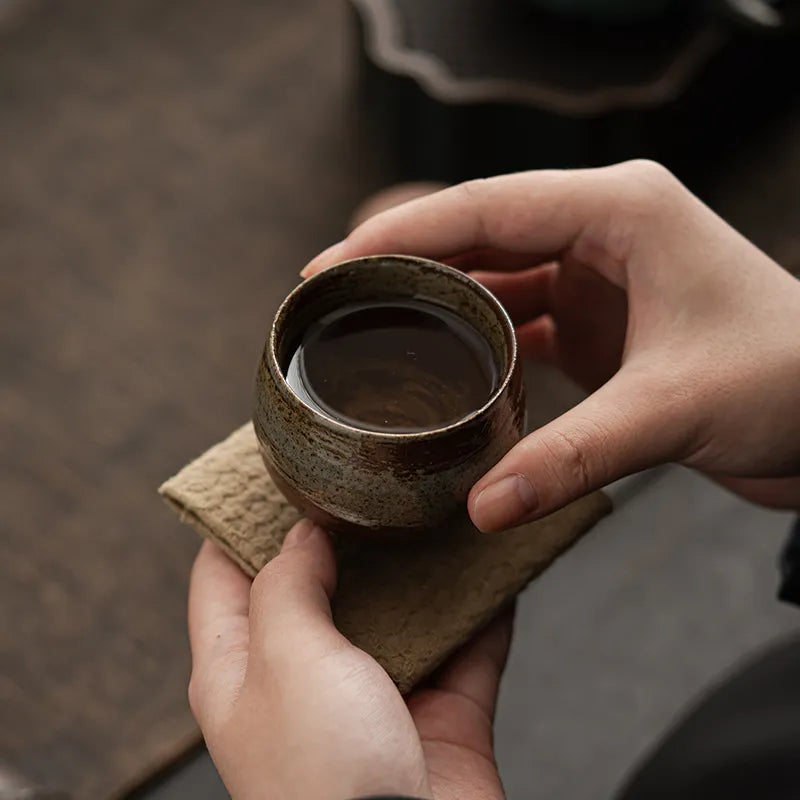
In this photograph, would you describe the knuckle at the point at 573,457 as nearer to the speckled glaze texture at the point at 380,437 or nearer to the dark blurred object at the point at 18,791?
the speckled glaze texture at the point at 380,437

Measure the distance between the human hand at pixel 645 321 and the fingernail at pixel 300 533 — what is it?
0.50 feet

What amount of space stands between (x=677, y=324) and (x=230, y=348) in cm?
91

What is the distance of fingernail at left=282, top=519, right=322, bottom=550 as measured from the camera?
81 centimetres

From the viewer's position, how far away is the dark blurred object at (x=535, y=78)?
148cm

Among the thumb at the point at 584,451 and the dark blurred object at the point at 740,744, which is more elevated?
Result: the thumb at the point at 584,451

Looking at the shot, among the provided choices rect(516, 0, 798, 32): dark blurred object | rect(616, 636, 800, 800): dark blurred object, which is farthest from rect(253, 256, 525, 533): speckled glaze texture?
rect(516, 0, 798, 32): dark blurred object

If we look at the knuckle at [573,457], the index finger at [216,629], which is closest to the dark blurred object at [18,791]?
the index finger at [216,629]

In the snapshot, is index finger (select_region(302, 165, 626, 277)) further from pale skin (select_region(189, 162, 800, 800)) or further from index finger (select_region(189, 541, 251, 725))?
index finger (select_region(189, 541, 251, 725))

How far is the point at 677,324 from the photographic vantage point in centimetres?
84

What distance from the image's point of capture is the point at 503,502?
0.72 m

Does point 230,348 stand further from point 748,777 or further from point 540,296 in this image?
point 748,777

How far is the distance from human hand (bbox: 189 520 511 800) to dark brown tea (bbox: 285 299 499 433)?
110mm

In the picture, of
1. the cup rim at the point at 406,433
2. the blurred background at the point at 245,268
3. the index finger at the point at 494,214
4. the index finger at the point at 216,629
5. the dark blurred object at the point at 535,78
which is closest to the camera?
the cup rim at the point at 406,433

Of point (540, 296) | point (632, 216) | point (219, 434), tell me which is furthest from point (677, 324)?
point (219, 434)
